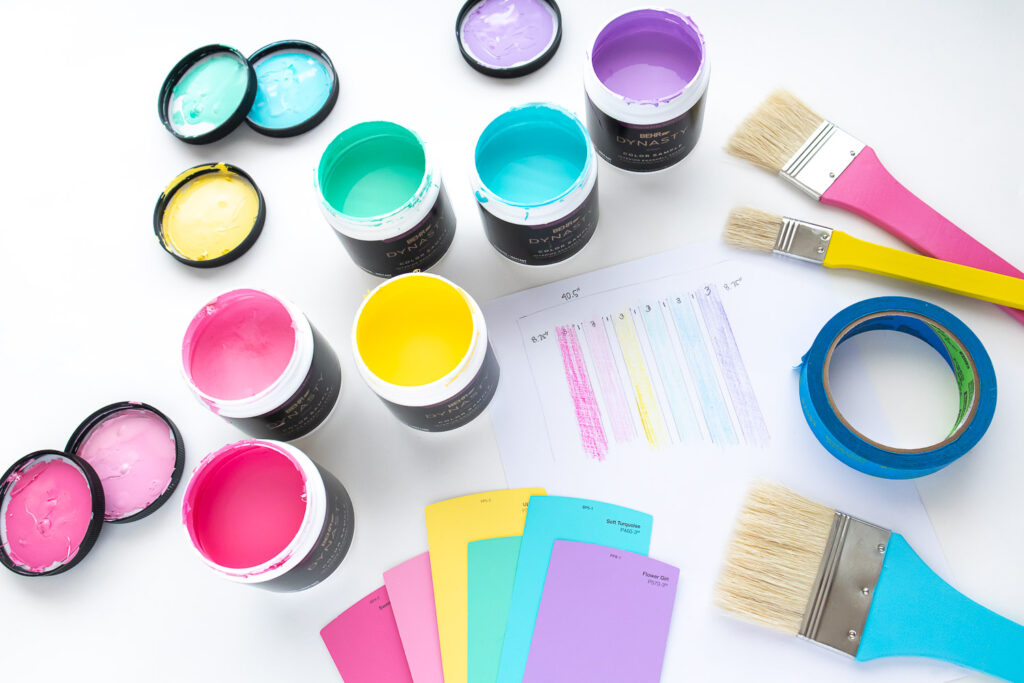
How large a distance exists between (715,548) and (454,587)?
41 cm

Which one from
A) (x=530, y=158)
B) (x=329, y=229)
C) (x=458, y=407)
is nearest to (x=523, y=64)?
(x=530, y=158)

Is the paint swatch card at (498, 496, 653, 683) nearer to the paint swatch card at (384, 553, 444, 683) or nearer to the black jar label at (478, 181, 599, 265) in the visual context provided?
the paint swatch card at (384, 553, 444, 683)

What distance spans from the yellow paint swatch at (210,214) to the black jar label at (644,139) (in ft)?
2.09

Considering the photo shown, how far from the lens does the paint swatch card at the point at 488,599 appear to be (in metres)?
1.20

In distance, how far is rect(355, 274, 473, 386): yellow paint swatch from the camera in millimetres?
1189

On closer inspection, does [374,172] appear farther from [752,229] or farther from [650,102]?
[752,229]

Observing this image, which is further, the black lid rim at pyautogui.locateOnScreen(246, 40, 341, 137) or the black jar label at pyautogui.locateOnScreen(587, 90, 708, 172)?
the black lid rim at pyautogui.locateOnScreen(246, 40, 341, 137)

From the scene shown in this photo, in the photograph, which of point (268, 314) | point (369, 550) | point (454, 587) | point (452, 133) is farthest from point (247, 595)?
point (452, 133)

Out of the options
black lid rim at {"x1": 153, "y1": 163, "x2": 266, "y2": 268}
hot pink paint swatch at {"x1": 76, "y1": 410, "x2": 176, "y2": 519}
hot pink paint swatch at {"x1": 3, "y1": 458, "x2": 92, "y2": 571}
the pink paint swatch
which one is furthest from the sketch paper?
hot pink paint swatch at {"x1": 3, "y1": 458, "x2": 92, "y2": 571}

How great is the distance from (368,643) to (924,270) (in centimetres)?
106

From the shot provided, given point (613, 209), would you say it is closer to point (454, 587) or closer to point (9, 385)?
point (454, 587)

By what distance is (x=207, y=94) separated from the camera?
5.05 ft

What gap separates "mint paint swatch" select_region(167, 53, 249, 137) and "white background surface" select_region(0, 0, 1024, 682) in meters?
0.05

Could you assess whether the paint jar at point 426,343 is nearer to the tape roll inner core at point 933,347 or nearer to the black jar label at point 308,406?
the black jar label at point 308,406
